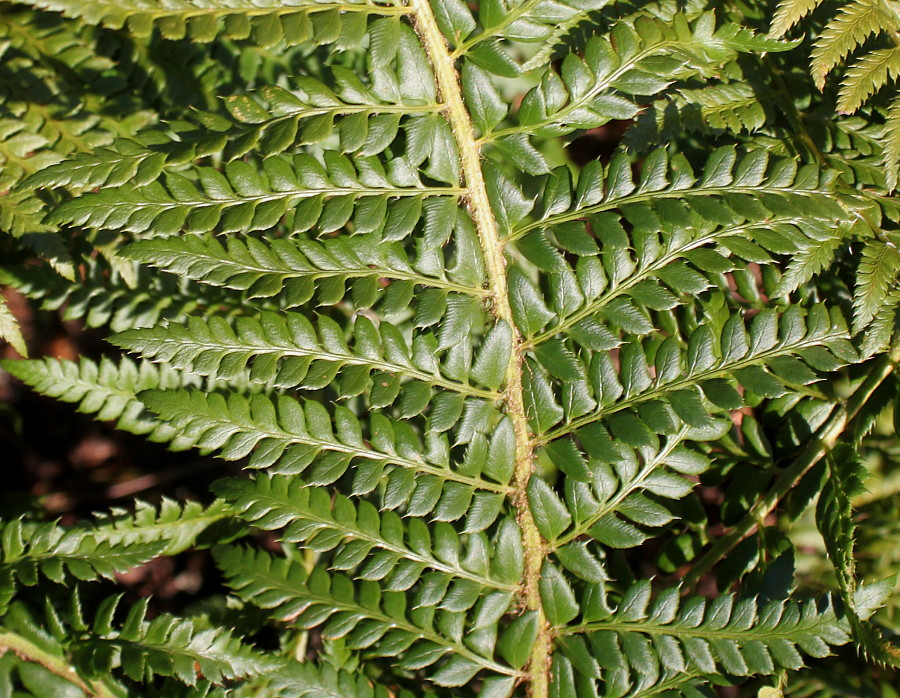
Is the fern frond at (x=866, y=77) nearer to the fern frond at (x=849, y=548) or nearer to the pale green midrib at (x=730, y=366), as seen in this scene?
the pale green midrib at (x=730, y=366)

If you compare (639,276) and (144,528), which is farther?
(144,528)

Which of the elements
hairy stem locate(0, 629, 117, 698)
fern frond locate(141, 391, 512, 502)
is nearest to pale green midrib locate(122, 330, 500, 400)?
fern frond locate(141, 391, 512, 502)

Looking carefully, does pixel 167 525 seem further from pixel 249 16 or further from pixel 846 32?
pixel 846 32

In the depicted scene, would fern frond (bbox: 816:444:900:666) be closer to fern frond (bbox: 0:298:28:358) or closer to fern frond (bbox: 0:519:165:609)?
fern frond (bbox: 0:519:165:609)

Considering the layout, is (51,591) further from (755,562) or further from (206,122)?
(755,562)

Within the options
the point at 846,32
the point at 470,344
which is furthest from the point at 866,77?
the point at 470,344

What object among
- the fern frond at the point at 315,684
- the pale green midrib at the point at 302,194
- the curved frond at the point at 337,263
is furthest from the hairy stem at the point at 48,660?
the pale green midrib at the point at 302,194

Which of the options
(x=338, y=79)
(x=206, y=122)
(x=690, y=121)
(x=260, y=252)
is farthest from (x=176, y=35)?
(x=690, y=121)
